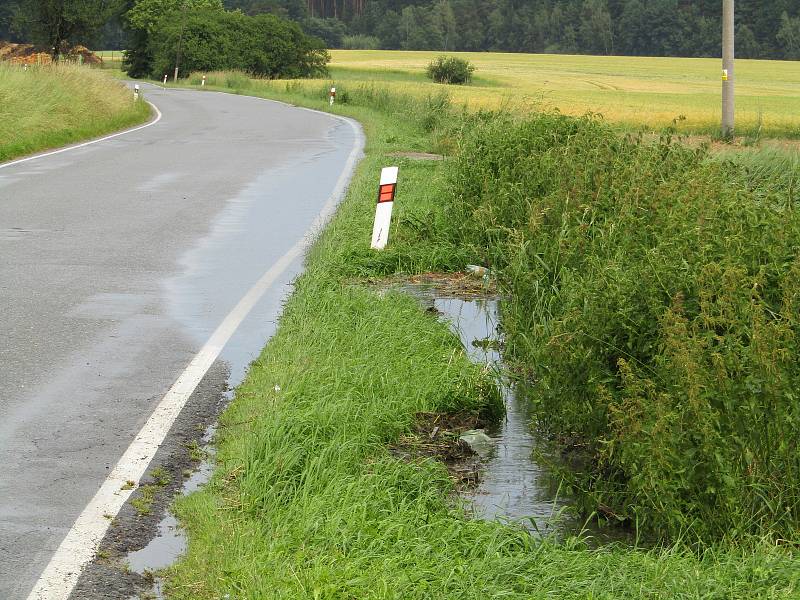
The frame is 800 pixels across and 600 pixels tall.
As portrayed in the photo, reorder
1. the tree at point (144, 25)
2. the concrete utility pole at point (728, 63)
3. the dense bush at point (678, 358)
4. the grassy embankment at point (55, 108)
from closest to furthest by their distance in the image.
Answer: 1. the dense bush at point (678, 358)
2. the grassy embankment at point (55, 108)
3. the concrete utility pole at point (728, 63)
4. the tree at point (144, 25)

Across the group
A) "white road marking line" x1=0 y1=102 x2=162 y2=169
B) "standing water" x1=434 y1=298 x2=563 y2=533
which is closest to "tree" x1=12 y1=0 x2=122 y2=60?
"white road marking line" x1=0 y1=102 x2=162 y2=169

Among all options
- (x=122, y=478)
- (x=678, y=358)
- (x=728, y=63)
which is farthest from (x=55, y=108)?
(x=678, y=358)

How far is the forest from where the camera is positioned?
112 meters

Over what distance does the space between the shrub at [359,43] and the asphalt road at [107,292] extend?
4754 inches

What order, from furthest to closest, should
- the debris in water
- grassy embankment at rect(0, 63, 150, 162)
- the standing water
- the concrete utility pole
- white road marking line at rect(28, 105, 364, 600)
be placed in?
the concrete utility pole
grassy embankment at rect(0, 63, 150, 162)
the debris in water
the standing water
white road marking line at rect(28, 105, 364, 600)

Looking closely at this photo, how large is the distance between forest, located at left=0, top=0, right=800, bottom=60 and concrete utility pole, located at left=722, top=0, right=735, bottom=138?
79328 mm

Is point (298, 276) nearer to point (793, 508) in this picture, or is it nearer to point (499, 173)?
point (499, 173)

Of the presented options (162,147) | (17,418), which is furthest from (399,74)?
(17,418)

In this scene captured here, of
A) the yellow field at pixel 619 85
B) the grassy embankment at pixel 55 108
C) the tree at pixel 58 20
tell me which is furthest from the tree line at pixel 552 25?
the grassy embankment at pixel 55 108

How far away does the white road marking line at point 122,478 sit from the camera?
14.7ft

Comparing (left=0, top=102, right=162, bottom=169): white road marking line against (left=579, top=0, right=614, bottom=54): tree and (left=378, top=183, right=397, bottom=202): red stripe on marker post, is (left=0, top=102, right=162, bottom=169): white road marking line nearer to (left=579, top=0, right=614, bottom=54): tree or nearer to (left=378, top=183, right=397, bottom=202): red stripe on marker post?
(left=378, top=183, right=397, bottom=202): red stripe on marker post

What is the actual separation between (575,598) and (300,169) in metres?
16.7

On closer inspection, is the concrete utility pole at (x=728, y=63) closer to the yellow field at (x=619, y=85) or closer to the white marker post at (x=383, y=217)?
the yellow field at (x=619, y=85)

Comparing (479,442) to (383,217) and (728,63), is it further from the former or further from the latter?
(728,63)
